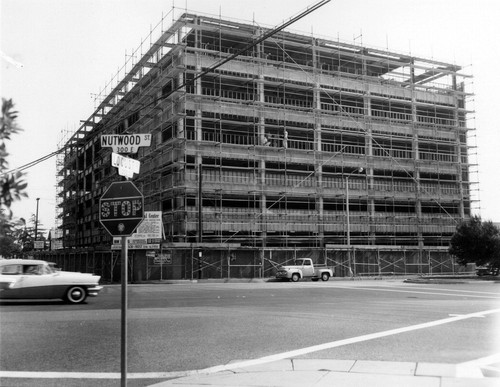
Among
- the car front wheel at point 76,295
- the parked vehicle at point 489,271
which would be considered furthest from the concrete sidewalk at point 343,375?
the parked vehicle at point 489,271

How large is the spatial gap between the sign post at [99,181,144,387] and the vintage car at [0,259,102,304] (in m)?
12.2

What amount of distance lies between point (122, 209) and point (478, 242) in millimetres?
39048

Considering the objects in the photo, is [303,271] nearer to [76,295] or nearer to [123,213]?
[76,295]

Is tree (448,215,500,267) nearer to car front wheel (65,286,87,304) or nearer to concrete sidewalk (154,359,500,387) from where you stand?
car front wheel (65,286,87,304)

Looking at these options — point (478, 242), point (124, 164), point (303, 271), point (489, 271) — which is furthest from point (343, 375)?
point (489, 271)

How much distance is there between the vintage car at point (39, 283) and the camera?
1708cm

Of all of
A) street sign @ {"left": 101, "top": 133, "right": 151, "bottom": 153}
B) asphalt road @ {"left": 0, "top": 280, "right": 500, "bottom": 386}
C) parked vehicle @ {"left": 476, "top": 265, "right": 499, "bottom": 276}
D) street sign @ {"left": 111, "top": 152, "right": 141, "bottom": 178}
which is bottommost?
parked vehicle @ {"left": 476, "top": 265, "right": 499, "bottom": 276}

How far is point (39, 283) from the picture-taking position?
1734cm

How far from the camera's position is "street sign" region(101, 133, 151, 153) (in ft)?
21.0

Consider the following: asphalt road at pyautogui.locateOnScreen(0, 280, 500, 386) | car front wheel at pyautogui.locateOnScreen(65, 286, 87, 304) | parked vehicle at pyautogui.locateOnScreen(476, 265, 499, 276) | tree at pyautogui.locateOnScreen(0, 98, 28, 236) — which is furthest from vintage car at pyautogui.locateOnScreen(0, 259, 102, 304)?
parked vehicle at pyautogui.locateOnScreen(476, 265, 499, 276)

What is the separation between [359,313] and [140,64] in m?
38.4

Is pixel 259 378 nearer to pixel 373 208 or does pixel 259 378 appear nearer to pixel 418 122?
pixel 373 208

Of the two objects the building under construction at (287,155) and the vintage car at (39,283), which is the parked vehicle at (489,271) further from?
the vintage car at (39,283)

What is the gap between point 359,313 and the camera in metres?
15.5
